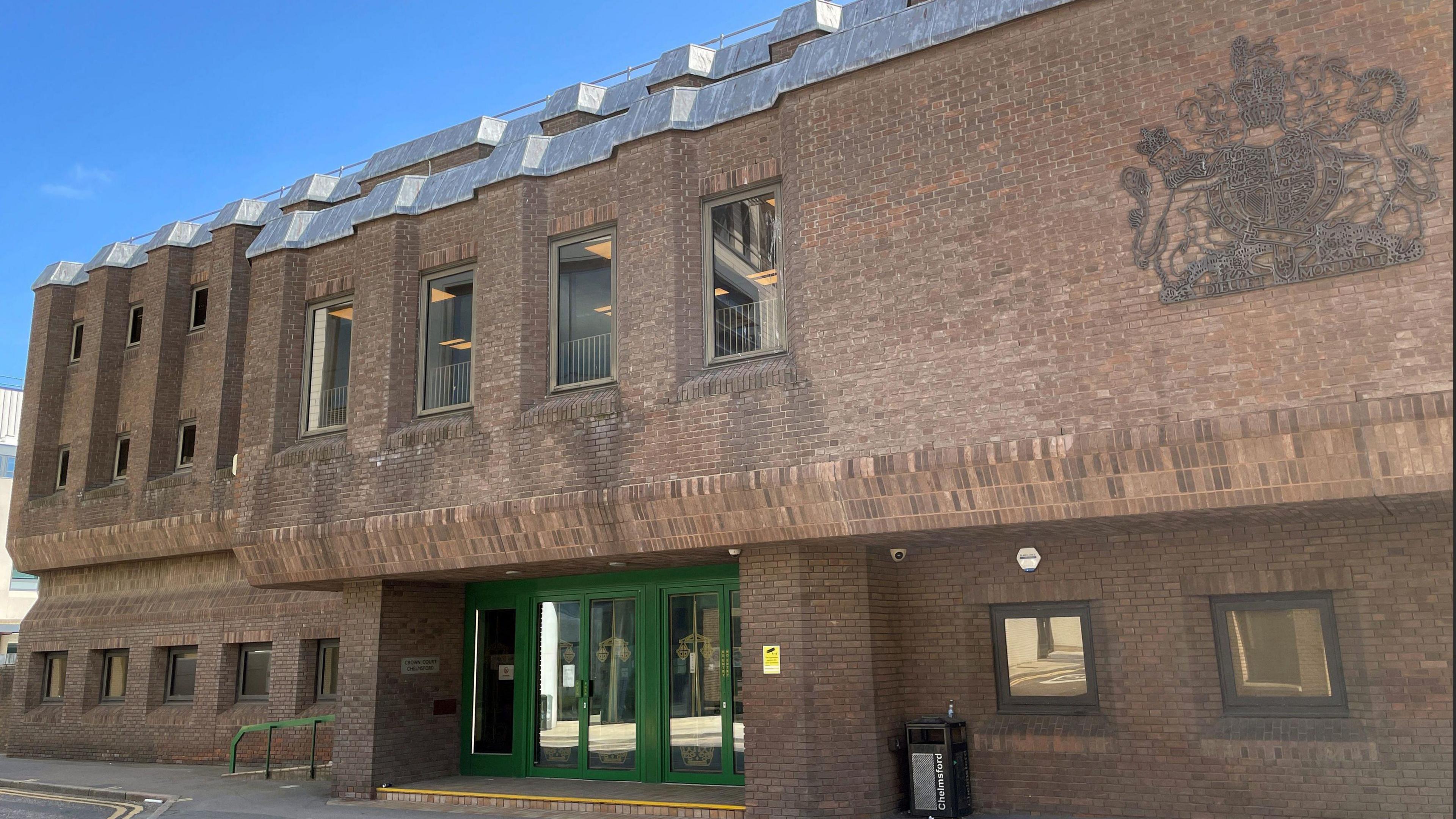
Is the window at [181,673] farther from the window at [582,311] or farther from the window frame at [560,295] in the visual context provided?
the window at [582,311]

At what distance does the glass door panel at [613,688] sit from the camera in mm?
14445

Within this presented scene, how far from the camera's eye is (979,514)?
33.7ft

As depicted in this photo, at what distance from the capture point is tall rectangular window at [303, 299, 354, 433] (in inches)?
614

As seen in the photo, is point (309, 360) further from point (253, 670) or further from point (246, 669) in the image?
point (246, 669)

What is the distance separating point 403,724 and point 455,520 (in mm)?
3697

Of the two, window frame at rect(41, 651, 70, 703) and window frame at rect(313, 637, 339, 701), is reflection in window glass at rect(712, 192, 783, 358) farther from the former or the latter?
window frame at rect(41, 651, 70, 703)

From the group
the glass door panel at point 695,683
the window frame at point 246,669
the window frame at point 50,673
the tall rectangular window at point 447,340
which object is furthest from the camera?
the window frame at point 50,673

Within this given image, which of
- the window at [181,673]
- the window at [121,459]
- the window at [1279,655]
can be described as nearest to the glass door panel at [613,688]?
the window at [1279,655]

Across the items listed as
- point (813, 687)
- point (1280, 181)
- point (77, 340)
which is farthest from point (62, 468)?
point (1280, 181)

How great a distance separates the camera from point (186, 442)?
21.8m

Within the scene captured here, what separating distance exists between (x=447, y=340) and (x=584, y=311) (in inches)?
89.5

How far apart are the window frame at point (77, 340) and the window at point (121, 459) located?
262 centimetres

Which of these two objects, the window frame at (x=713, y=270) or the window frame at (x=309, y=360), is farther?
the window frame at (x=309, y=360)

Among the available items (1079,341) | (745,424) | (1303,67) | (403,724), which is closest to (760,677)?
(745,424)
